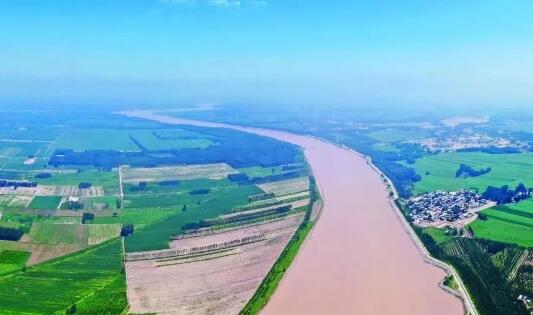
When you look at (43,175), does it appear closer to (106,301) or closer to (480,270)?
(106,301)

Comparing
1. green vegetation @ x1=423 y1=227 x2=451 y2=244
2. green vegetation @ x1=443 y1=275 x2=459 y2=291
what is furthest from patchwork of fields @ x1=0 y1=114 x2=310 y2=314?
green vegetation @ x1=443 y1=275 x2=459 y2=291

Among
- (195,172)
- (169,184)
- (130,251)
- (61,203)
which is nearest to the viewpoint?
(130,251)

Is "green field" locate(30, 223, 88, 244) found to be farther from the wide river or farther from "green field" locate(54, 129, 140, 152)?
"green field" locate(54, 129, 140, 152)

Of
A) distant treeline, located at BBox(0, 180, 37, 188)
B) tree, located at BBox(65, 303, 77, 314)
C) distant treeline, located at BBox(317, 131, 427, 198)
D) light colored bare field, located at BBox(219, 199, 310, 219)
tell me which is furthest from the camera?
distant treeline, located at BBox(317, 131, 427, 198)

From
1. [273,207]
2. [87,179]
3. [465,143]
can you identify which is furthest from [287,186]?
[465,143]

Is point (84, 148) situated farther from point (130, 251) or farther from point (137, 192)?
point (130, 251)

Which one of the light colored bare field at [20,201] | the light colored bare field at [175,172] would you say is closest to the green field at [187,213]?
the light colored bare field at [175,172]

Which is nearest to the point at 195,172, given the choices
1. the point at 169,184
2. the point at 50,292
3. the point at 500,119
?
the point at 169,184

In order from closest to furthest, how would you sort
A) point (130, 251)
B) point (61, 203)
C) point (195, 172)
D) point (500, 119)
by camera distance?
point (130, 251) → point (61, 203) → point (195, 172) → point (500, 119)
